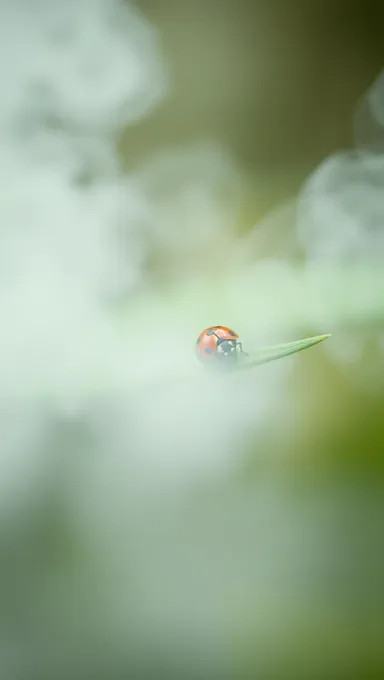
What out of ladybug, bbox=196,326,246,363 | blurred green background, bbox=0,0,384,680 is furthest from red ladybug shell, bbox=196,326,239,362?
blurred green background, bbox=0,0,384,680

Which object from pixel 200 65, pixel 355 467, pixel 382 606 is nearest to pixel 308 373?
pixel 355 467

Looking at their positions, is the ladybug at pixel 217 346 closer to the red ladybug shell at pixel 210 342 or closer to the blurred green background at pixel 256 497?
the red ladybug shell at pixel 210 342

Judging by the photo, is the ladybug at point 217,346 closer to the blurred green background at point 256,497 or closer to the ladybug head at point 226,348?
the ladybug head at point 226,348

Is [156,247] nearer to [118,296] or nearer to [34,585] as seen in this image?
[118,296]

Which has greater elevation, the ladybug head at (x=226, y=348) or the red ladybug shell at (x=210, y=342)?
the red ladybug shell at (x=210, y=342)

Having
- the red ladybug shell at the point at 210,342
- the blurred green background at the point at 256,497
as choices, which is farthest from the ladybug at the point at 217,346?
the blurred green background at the point at 256,497

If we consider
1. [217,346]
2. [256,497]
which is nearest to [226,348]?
[217,346]

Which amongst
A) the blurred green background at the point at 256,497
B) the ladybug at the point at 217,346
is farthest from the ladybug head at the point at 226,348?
the blurred green background at the point at 256,497

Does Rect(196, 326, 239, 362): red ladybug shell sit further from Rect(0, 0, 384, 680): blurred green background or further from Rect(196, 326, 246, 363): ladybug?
Rect(0, 0, 384, 680): blurred green background

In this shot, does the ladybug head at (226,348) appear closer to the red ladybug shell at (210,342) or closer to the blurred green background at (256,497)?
the red ladybug shell at (210,342)
